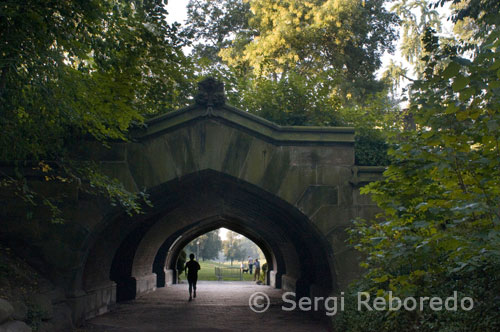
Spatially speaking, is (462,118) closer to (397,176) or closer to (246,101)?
(397,176)

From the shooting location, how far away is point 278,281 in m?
21.9

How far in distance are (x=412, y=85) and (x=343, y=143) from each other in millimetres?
4919

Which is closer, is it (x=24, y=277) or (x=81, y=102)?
(x=81, y=102)

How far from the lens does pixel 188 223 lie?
17938 mm

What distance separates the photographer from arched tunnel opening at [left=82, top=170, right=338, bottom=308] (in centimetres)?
949

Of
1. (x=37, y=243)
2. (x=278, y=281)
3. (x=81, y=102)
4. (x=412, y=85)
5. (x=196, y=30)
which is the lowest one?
(x=278, y=281)

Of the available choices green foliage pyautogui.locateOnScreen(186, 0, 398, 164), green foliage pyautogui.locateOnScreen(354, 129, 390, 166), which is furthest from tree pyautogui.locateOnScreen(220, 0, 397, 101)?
green foliage pyautogui.locateOnScreen(354, 129, 390, 166)

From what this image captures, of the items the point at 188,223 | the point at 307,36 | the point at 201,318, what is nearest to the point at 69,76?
the point at 201,318

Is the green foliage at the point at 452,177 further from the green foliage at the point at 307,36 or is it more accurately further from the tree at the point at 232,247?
the tree at the point at 232,247

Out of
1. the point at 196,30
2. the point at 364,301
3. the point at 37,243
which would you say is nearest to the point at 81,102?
the point at 37,243

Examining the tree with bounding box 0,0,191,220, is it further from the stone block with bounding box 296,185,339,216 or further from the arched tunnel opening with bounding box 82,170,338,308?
the stone block with bounding box 296,185,339,216

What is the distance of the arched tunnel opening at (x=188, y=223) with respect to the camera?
9.49 meters

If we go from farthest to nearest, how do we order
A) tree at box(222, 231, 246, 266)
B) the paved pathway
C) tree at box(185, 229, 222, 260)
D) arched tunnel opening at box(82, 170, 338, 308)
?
tree at box(222, 231, 246, 266) < tree at box(185, 229, 222, 260) < the paved pathway < arched tunnel opening at box(82, 170, 338, 308)

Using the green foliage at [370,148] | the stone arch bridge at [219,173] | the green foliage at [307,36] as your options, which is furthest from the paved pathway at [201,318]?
the green foliage at [307,36]
